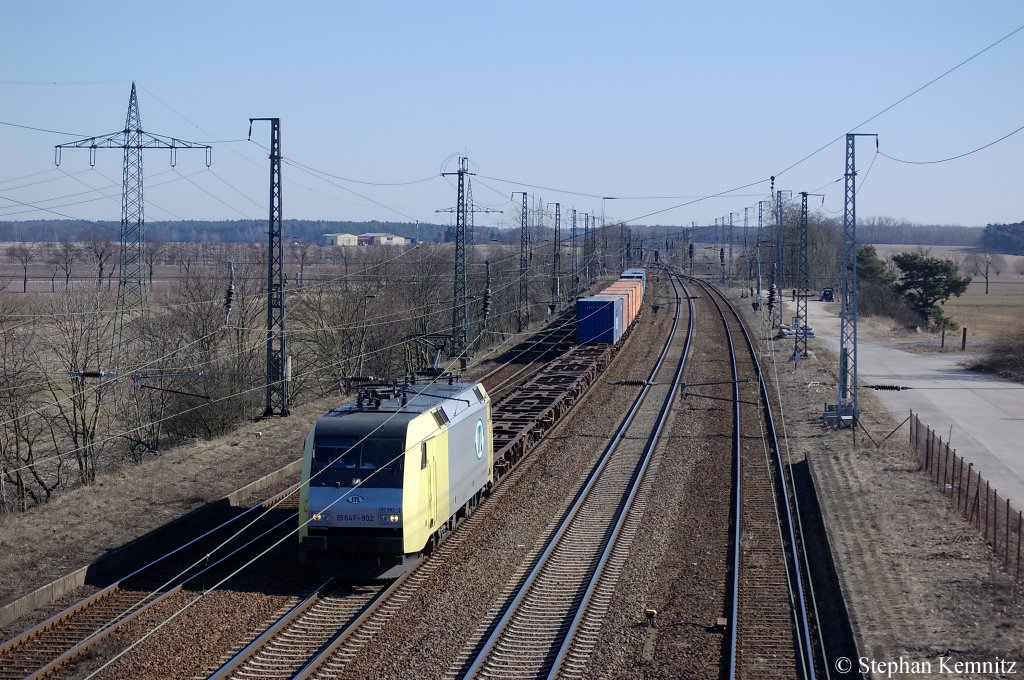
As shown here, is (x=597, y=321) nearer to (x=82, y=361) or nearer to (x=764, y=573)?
(x=82, y=361)

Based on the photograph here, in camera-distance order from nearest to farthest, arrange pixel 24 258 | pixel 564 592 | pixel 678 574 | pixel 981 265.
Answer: pixel 564 592 → pixel 678 574 → pixel 24 258 → pixel 981 265

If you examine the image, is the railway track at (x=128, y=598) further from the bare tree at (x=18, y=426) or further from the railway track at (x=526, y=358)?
the railway track at (x=526, y=358)

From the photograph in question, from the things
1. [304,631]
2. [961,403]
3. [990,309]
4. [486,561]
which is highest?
[990,309]

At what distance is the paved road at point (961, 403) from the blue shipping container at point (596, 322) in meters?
10.0

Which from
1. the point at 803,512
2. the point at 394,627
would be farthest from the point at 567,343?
the point at 394,627

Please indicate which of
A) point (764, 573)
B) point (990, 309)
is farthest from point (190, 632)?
point (990, 309)

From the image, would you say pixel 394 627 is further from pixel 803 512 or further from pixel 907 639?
pixel 803 512

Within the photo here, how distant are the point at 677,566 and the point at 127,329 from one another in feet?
103

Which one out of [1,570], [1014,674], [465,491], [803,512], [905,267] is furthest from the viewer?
[905,267]

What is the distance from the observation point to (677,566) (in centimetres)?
1426

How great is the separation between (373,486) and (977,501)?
1052 cm

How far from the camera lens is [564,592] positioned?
43.3 ft

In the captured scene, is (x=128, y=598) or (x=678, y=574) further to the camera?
(x=678, y=574)

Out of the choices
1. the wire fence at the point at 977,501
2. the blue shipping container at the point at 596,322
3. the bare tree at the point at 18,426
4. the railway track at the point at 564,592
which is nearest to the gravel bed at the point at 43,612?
the railway track at the point at 564,592
